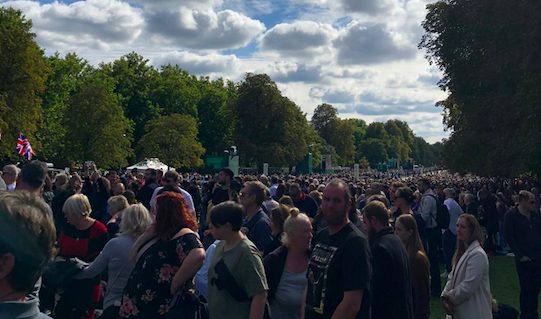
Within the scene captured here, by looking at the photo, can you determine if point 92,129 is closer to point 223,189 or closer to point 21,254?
point 223,189

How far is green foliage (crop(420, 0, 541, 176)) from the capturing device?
80.3ft

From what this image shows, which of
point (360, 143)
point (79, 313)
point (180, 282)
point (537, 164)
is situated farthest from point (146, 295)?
point (360, 143)

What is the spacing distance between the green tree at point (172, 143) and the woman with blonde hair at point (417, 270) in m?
52.1

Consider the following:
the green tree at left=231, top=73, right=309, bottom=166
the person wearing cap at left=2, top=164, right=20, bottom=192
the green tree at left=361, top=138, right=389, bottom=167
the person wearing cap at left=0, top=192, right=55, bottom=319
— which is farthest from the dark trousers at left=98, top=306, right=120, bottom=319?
the green tree at left=361, top=138, right=389, bottom=167

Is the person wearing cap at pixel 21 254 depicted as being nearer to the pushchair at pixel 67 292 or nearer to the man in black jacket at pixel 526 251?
the pushchair at pixel 67 292

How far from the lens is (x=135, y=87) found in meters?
76.5

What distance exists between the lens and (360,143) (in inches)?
6501

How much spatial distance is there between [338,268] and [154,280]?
134 centimetres

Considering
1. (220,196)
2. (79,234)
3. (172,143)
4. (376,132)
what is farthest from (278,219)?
(376,132)

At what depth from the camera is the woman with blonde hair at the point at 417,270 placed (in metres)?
6.48

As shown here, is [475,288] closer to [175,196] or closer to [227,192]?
[175,196]

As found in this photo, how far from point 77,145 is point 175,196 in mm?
49689

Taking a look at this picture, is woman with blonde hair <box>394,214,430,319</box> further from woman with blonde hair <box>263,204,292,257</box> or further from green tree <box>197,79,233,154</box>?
green tree <box>197,79,233,154</box>

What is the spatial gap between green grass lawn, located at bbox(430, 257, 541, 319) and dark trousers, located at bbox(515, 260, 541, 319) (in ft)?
4.23
